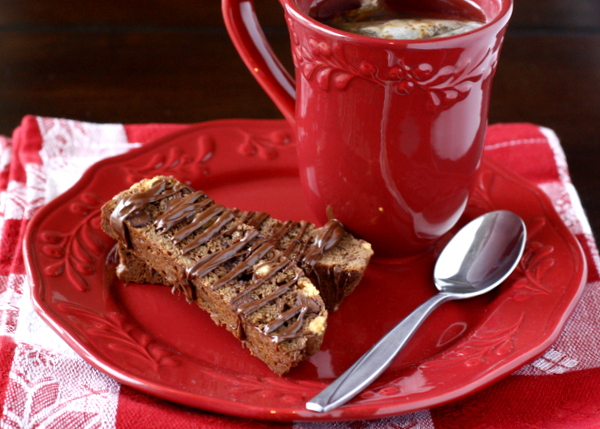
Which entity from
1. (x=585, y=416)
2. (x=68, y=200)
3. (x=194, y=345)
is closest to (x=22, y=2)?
(x=68, y=200)

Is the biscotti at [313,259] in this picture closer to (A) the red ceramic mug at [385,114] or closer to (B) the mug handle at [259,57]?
(A) the red ceramic mug at [385,114]

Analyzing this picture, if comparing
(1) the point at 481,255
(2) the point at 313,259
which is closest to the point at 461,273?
(1) the point at 481,255

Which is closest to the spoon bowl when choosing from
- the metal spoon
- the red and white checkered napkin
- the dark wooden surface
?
the metal spoon

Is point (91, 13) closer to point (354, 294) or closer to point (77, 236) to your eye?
point (77, 236)

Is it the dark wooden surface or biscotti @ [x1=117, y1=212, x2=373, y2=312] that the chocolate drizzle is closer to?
biscotti @ [x1=117, y1=212, x2=373, y2=312]

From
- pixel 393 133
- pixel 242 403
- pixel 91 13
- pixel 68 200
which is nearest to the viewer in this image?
pixel 242 403

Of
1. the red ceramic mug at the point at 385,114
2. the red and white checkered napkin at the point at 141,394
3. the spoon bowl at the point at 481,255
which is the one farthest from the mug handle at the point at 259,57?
the red and white checkered napkin at the point at 141,394

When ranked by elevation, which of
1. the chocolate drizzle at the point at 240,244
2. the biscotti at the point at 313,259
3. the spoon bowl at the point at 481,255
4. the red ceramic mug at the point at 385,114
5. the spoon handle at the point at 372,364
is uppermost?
the red ceramic mug at the point at 385,114

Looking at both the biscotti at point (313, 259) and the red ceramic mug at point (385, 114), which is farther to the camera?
the biscotti at point (313, 259)
